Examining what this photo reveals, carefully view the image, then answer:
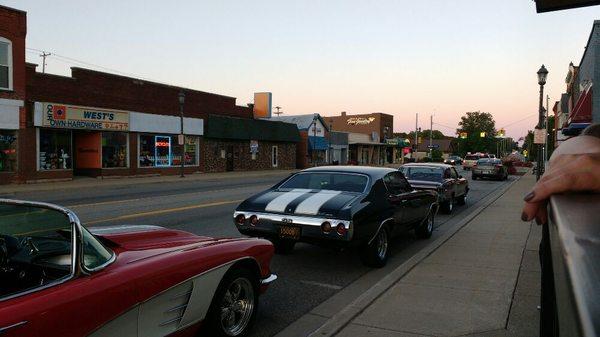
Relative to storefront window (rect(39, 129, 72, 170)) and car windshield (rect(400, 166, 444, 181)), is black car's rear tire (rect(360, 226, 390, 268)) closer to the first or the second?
car windshield (rect(400, 166, 444, 181))

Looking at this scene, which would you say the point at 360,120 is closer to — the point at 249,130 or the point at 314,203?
the point at 249,130

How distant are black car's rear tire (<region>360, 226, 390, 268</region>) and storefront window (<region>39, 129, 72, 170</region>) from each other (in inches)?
809

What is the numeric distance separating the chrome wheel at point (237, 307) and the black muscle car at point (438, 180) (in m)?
8.98

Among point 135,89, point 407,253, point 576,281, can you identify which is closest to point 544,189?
point 576,281

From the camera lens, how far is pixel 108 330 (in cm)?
293

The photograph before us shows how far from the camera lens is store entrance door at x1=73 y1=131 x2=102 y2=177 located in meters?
26.3

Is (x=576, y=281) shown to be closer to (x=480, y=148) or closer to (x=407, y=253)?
(x=407, y=253)

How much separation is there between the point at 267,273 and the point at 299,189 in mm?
2907

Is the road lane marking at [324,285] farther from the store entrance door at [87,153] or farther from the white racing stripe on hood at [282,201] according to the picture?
the store entrance door at [87,153]

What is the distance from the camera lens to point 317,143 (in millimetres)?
49562

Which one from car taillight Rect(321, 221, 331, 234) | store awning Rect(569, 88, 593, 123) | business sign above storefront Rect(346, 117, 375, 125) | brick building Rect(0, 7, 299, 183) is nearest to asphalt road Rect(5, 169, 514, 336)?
car taillight Rect(321, 221, 331, 234)

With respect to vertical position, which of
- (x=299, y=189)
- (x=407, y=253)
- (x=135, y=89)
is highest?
(x=135, y=89)

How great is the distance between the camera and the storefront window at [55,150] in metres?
23.2

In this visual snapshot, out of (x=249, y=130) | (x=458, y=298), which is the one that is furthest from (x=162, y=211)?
(x=249, y=130)
